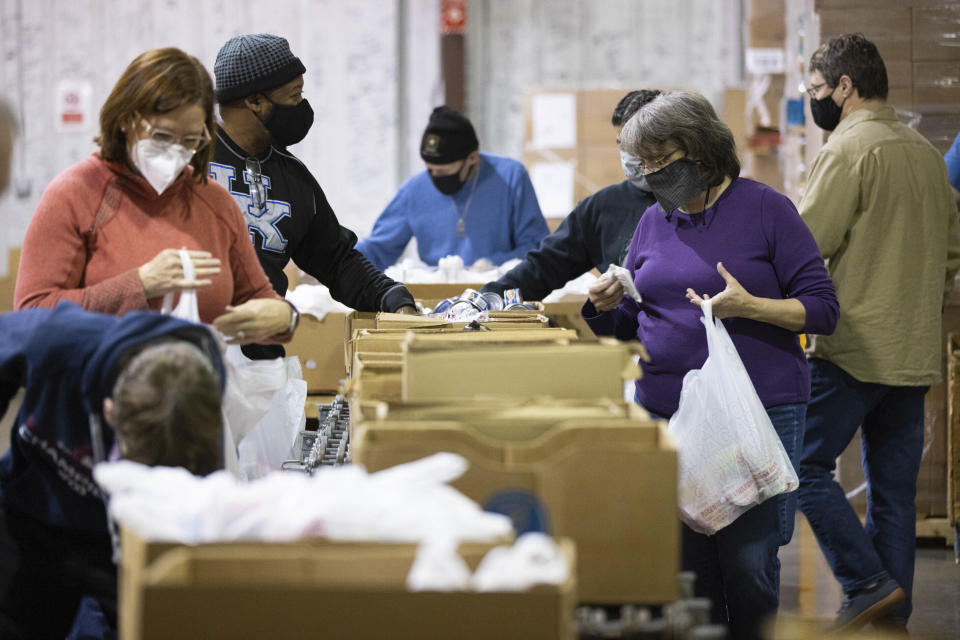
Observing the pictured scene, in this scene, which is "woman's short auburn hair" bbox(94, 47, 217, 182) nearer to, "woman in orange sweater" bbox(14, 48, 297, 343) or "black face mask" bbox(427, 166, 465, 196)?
"woman in orange sweater" bbox(14, 48, 297, 343)

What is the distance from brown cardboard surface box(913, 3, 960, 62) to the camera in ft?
14.0

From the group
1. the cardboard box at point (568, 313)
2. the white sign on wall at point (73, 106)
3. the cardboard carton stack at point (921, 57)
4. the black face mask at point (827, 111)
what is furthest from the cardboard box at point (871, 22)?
the white sign on wall at point (73, 106)

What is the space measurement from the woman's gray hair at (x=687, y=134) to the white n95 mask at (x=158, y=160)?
101cm

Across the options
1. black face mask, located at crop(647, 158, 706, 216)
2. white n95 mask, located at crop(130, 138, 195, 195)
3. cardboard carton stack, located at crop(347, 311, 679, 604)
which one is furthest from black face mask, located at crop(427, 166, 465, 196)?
cardboard carton stack, located at crop(347, 311, 679, 604)

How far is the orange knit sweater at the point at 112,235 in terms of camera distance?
1884mm

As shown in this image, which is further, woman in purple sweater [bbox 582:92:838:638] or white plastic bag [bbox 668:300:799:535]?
woman in purple sweater [bbox 582:92:838:638]

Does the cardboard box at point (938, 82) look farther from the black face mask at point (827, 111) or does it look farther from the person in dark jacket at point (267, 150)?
the person in dark jacket at point (267, 150)

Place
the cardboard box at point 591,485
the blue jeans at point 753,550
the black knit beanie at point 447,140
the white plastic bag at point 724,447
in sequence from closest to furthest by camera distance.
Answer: the cardboard box at point 591,485 → the white plastic bag at point 724,447 → the blue jeans at point 753,550 → the black knit beanie at point 447,140

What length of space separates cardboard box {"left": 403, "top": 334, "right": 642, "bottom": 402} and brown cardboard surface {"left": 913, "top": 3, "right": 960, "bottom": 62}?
122 inches

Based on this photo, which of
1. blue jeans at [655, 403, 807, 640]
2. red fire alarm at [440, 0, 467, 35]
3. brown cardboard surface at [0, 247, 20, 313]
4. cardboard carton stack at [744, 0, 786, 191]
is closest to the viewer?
blue jeans at [655, 403, 807, 640]

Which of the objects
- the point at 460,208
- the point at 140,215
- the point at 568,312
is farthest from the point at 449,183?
the point at 140,215

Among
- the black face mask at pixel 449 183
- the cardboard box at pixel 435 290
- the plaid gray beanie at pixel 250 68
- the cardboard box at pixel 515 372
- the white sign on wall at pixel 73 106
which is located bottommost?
the cardboard box at pixel 435 290

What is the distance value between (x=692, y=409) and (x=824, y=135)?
7.51 feet

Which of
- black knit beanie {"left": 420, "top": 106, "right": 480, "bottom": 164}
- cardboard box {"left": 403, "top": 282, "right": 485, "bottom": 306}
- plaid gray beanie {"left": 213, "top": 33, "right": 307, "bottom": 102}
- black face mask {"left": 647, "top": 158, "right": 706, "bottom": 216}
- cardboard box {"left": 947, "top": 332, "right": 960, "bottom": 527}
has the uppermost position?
plaid gray beanie {"left": 213, "top": 33, "right": 307, "bottom": 102}
